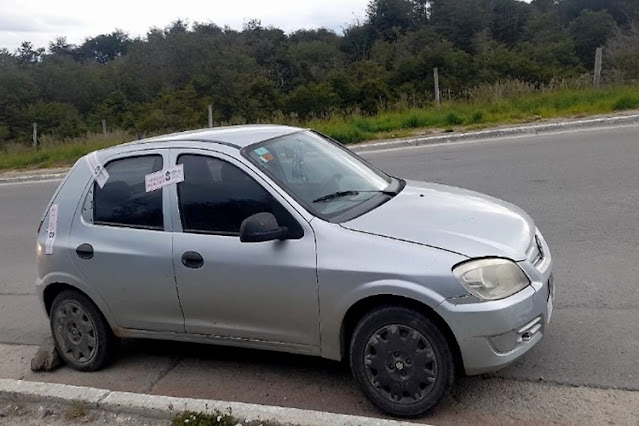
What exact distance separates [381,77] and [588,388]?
38.6 meters

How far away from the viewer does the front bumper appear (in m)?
3.52

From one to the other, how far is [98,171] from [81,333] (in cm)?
119

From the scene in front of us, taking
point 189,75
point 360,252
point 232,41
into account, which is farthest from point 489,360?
point 232,41

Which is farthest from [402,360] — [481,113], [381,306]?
[481,113]

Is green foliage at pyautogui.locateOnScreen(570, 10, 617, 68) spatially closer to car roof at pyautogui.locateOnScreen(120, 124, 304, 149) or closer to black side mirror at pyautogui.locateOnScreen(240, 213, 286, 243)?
car roof at pyautogui.locateOnScreen(120, 124, 304, 149)

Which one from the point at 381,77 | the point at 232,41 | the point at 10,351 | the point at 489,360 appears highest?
Result: the point at 232,41

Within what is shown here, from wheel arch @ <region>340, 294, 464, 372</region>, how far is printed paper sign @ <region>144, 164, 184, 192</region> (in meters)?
1.49

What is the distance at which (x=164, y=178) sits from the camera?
450 cm

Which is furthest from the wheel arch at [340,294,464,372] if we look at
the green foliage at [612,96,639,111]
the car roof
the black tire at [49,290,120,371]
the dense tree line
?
the dense tree line

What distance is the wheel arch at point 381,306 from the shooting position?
3633 mm

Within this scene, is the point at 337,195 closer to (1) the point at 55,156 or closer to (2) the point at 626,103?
(2) the point at 626,103

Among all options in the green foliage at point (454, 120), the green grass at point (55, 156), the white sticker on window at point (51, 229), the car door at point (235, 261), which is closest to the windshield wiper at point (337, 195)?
the car door at point (235, 261)

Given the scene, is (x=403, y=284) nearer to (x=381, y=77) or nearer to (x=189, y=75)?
(x=381, y=77)

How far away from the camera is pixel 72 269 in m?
4.72
